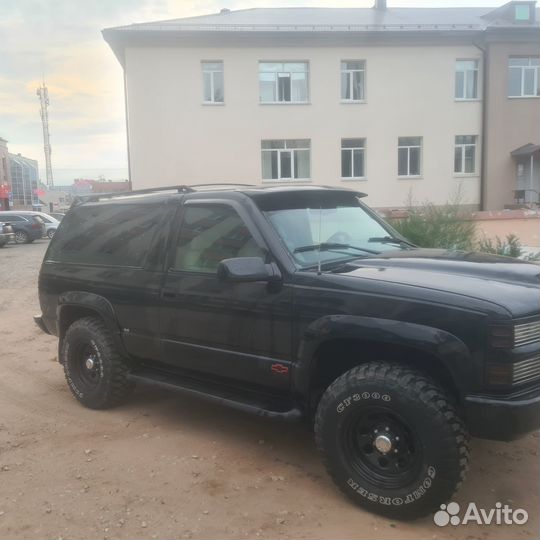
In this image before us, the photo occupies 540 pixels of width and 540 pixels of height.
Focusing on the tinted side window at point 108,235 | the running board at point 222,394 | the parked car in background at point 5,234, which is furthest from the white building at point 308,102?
the running board at point 222,394

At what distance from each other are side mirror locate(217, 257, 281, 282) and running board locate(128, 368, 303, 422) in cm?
85

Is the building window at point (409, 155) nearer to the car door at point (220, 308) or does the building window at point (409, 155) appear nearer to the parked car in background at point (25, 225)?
the parked car in background at point (25, 225)

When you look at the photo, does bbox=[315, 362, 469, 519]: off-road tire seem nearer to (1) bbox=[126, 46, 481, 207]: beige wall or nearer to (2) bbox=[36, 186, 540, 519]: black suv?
(2) bbox=[36, 186, 540, 519]: black suv

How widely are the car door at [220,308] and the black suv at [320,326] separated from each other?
0.01m

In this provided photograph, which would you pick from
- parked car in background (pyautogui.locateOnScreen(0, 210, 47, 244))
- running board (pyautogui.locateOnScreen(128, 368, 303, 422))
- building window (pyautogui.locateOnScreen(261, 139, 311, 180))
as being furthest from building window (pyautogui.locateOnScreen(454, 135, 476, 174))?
running board (pyautogui.locateOnScreen(128, 368, 303, 422))

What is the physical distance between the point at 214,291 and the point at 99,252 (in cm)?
151

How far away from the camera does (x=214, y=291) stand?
3.91 metres

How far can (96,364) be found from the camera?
4902 mm

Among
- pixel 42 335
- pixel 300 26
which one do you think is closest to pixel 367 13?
pixel 300 26

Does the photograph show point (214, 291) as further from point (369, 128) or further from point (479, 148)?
point (479, 148)

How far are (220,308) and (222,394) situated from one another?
2.03 ft

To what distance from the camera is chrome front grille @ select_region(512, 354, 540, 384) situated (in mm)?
2861

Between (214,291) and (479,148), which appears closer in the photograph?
(214,291)

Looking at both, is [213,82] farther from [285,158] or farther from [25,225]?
[25,225]
